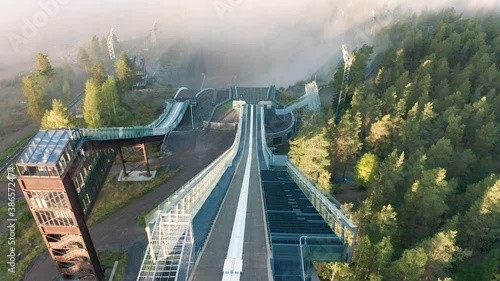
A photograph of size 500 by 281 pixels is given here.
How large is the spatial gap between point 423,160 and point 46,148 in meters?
40.7

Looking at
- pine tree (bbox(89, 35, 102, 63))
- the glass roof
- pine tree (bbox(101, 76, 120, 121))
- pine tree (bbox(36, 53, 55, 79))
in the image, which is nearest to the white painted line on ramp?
the glass roof

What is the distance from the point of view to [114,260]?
34.0 meters

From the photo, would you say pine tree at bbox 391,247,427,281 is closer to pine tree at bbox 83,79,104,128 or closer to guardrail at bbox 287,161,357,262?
guardrail at bbox 287,161,357,262

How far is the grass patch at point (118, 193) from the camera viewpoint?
41031 mm

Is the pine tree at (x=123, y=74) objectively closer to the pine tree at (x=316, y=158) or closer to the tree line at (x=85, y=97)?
the tree line at (x=85, y=97)

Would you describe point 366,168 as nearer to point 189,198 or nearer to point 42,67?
point 189,198

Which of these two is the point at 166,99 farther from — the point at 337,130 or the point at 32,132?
the point at 337,130

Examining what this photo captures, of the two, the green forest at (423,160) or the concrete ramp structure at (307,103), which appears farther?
the concrete ramp structure at (307,103)

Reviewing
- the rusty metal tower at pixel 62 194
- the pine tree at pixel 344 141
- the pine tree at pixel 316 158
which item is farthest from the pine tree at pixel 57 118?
the pine tree at pixel 344 141

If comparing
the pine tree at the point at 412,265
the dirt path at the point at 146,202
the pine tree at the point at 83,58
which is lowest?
the dirt path at the point at 146,202

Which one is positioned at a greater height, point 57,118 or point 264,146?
point 57,118

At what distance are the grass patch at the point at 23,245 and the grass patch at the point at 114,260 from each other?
7760 mm

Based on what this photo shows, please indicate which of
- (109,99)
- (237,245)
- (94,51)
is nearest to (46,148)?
(237,245)

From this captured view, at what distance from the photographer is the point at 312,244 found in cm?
1789
